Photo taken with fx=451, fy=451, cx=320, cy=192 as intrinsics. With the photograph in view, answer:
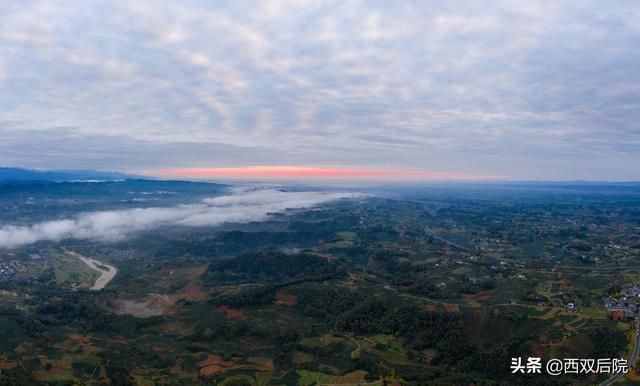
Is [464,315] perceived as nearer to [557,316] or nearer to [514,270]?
[557,316]

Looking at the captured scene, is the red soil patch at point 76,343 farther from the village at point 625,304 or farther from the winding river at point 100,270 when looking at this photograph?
the village at point 625,304

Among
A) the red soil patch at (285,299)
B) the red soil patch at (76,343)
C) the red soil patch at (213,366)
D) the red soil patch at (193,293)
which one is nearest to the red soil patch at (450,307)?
the red soil patch at (285,299)

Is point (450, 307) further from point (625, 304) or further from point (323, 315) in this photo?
point (625, 304)

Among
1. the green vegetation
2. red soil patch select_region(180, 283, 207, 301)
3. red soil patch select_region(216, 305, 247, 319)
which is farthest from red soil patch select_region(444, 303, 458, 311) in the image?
red soil patch select_region(180, 283, 207, 301)

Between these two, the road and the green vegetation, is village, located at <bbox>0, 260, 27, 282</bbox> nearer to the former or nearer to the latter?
the green vegetation

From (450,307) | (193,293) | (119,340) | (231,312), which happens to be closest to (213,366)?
(119,340)

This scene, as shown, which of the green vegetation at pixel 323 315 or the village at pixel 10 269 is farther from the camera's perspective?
the village at pixel 10 269
